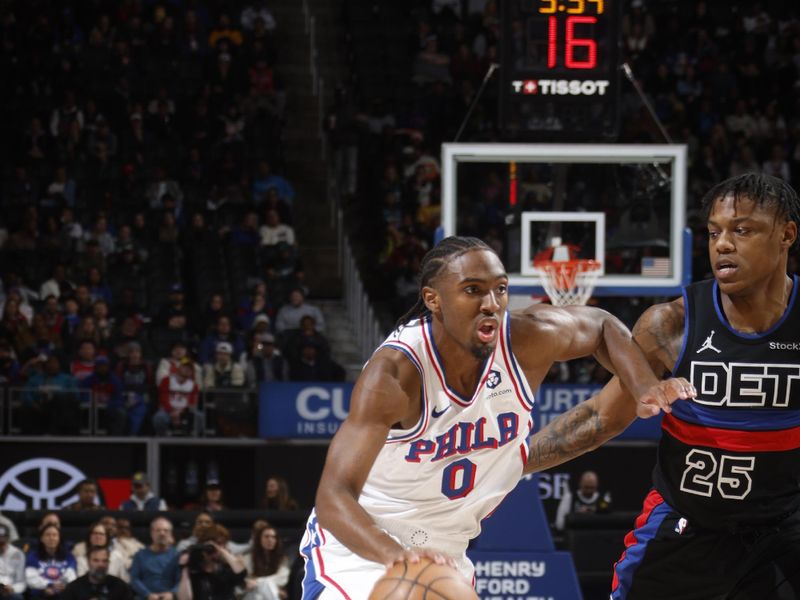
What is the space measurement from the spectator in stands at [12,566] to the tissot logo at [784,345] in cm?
686

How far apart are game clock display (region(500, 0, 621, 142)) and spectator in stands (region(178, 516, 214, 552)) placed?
12.2ft

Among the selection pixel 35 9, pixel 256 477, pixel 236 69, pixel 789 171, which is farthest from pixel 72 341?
pixel 789 171

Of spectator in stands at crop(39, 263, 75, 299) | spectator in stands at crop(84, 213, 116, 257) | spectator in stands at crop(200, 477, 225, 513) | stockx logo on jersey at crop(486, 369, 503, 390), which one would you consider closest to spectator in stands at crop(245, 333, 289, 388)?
spectator in stands at crop(200, 477, 225, 513)

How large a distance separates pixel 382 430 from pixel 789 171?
13.4 m

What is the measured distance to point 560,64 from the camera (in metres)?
9.96

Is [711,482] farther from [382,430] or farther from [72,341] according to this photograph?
[72,341]

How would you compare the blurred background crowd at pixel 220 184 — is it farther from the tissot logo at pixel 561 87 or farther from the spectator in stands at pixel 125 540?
the tissot logo at pixel 561 87

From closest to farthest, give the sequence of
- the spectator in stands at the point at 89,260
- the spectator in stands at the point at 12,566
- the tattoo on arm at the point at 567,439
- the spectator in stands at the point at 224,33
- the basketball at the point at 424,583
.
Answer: the basketball at the point at 424,583 → the tattoo on arm at the point at 567,439 → the spectator in stands at the point at 12,566 → the spectator in stands at the point at 89,260 → the spectator in stands at the point at 224,33

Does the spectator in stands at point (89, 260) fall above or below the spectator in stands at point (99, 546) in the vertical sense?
above

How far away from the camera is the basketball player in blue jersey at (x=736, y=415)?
14.7 ft

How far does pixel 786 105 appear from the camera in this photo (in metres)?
17.7

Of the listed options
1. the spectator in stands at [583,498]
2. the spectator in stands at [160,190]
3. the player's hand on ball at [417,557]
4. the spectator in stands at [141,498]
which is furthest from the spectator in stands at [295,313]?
the player's hand on ball at [417,557]

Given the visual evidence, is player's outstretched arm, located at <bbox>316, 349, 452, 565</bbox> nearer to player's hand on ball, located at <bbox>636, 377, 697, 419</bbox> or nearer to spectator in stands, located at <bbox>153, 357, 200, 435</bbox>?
player's hand on ball, located at <bbox>636, 377, 697, 419</bbox>

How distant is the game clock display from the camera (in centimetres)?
994
